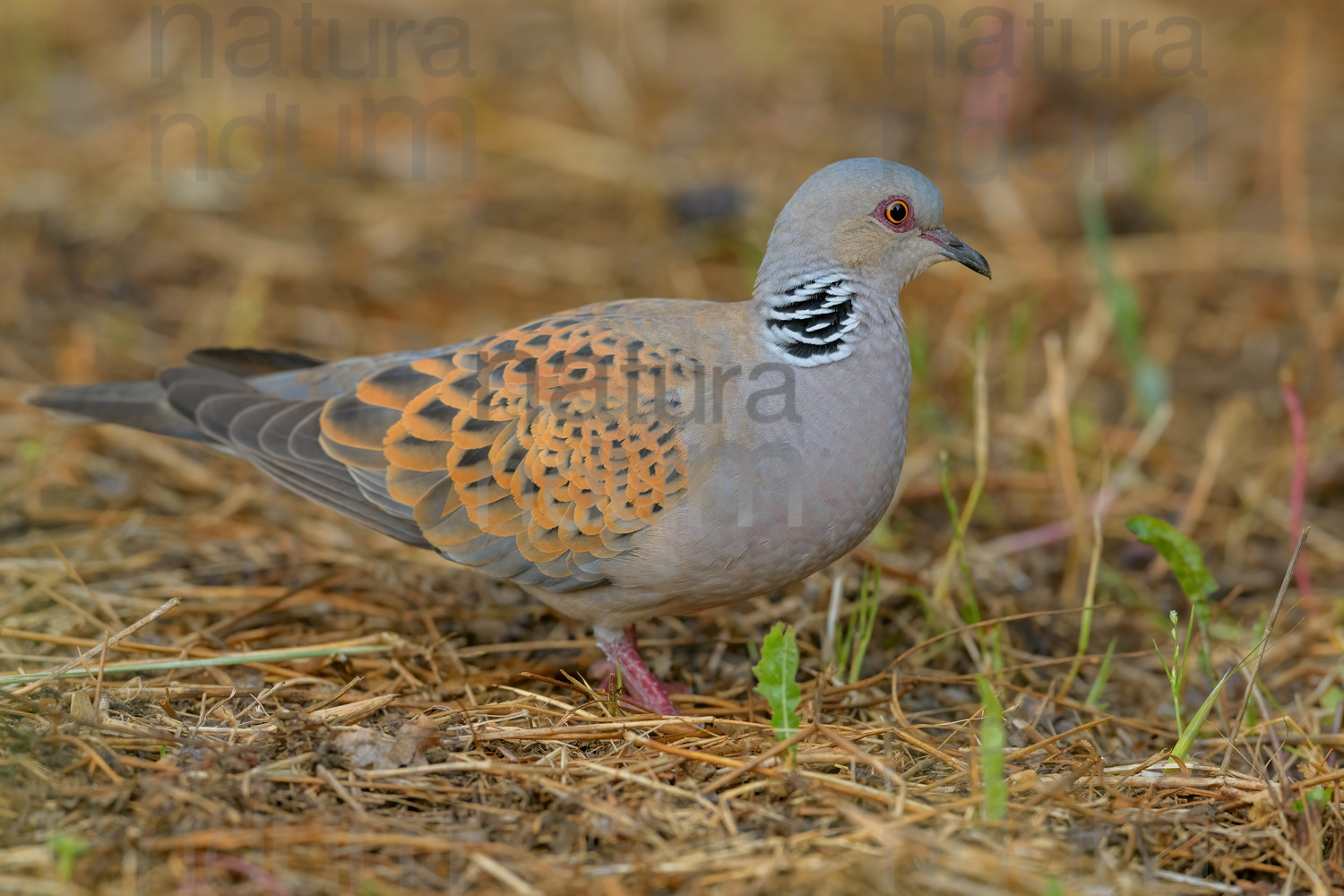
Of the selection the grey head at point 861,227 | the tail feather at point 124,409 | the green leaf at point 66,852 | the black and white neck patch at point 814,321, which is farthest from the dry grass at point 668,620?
the black and white neck patch at point 814,321

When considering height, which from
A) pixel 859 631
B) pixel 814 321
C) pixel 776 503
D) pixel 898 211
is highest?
→ pixel 898 211

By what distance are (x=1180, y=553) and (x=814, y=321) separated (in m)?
→ 1.35

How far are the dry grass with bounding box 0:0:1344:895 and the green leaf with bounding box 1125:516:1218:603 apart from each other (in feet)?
1.04

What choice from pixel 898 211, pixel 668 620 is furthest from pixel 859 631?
pixel 898 211

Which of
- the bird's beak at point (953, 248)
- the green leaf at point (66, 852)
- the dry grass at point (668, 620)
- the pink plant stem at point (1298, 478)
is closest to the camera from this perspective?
the green leaf at point (66, 852)

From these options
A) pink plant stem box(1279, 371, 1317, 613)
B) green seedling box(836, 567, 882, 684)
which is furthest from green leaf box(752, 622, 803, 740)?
pink plant stem box(1279, 371, 1317, 613)

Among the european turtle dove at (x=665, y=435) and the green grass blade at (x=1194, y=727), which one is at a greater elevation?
the european turtle dove at (x=665, y=435)

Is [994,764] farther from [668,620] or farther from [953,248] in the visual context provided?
[668,620]

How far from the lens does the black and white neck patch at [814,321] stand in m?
3.55

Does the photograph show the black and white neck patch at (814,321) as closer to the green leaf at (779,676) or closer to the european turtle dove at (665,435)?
the european turtle dove at (665,435)

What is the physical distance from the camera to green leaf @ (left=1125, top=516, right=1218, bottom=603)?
3.78 metres

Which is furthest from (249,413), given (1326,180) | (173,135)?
(1326,180)

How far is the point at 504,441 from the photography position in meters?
3.72

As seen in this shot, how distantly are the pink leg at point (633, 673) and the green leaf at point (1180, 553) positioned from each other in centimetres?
152
